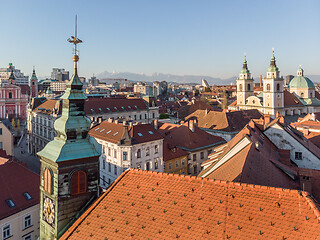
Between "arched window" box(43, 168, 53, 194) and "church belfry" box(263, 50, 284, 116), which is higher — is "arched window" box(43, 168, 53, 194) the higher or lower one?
the lower one

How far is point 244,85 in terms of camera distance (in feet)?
358

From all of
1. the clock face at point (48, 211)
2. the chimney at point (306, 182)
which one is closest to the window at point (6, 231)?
the clock face at point (48, 211)

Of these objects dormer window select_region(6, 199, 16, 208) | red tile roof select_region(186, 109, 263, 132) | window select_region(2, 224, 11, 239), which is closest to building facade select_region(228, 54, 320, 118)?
red tile roof select_region(186, 109, 263, 132)

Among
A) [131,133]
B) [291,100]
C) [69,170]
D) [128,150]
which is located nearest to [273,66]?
[291,100]

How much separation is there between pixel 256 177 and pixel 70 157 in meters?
10.6

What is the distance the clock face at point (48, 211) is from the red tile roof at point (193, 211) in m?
1.39

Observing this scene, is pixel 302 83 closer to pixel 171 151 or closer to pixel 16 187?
pixel 171 151

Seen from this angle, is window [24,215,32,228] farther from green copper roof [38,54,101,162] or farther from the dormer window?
green copper roof [38,54,101,162]

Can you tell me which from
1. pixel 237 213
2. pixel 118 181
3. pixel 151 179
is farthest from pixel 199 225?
pixel 118 181

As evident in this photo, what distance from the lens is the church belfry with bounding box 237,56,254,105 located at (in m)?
109

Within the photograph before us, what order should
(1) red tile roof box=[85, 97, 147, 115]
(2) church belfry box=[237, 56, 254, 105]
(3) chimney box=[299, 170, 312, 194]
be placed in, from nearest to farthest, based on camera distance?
(3) chimney box=[299, 170, 312, 194] → (1) red tile roof box=[85, 97, 147, 115] → (2) church belfry box=[237, 56, 254, 105]

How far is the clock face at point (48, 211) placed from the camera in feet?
38.0

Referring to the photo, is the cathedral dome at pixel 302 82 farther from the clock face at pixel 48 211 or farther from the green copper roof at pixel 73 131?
the clock face at pixel 48 211

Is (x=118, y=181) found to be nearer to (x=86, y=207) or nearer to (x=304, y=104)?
(x=86, y=207)
